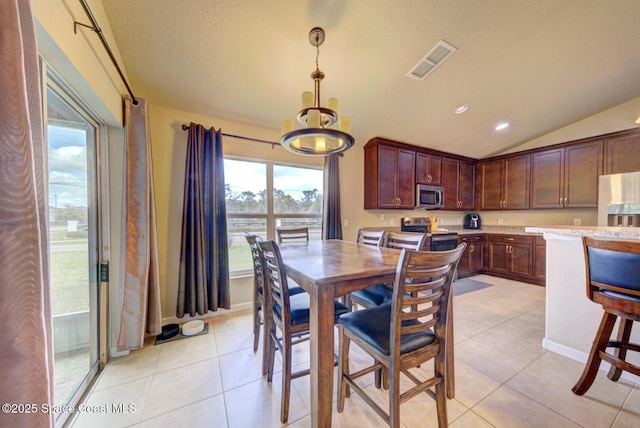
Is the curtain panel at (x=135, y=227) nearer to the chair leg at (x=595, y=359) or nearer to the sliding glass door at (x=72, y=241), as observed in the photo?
the sliding glass door at (x=72, y=241)

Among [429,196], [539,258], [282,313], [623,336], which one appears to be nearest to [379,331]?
[282,313]

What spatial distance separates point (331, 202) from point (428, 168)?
79.0 inches

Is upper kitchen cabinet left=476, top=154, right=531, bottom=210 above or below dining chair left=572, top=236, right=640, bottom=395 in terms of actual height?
above

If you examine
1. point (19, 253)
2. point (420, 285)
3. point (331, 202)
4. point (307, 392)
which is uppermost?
point (331, 202)

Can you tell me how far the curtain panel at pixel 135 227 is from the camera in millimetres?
1923

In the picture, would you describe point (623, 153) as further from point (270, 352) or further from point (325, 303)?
point (270, 352)

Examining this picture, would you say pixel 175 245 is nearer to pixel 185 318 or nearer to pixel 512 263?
pixel 185 318

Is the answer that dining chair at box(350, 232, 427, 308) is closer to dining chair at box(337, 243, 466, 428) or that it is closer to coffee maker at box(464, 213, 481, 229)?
dining chair at box(337, 243, 466, 428)

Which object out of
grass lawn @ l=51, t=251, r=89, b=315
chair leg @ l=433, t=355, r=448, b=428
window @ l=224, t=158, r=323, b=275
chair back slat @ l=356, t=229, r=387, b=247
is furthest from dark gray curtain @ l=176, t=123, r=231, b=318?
chair leg @ l=433, t=355, r=448, b=428

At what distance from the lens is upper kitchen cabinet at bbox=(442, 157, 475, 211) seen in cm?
425

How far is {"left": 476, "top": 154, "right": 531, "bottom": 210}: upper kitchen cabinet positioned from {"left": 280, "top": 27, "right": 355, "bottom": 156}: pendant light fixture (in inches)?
162

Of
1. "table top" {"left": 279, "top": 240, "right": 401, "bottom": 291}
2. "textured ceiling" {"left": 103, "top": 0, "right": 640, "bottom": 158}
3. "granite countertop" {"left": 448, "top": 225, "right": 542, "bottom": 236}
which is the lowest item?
"granite countertop" {"left": 448, "top": 225, "right": 542, "bottom": 236}

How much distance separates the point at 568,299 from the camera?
1.91 metres

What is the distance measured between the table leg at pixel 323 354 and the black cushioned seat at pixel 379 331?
8.2 inches
